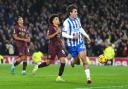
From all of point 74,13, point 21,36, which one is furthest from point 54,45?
point 21,36

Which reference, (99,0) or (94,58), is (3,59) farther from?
(99,0)

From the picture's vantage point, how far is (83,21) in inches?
1548

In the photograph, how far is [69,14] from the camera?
17625 mm

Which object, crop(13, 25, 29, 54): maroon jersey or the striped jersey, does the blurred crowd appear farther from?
the striped jersey

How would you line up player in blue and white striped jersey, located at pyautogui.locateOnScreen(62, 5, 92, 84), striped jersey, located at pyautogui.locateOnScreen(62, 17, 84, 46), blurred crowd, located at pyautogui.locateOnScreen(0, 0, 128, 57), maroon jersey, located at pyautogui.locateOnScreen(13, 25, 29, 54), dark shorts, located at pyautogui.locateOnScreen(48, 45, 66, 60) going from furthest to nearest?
blurred crowd, located at pyautogui.locateOnScreen(0, 0, 128, 57)
maroon jersey, located at pyautogui.locateOnScreen(13, 25, 29, 54)
dark shorts, located at pyautogui.locateOnScreen(48, 45, 66, 60)
striped jersey, located at pyautogui.locateOnScreen(62, 17, 84, 46)
player in blue and white striped jersey, located at pyautogui.locateOnScreen(62, 5, 92, 84)

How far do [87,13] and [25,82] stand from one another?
23203 mm

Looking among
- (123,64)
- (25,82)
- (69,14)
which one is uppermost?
(69,14)

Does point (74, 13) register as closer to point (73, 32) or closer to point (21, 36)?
point (73, 32)

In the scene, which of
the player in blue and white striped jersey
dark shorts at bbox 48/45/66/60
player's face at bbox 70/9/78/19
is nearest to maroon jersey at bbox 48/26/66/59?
dark shorts at bbox 48/45/66/60

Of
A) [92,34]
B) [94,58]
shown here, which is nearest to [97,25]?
[92,34]

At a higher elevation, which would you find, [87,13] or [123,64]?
[87,13]

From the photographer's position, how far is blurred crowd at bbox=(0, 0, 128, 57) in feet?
118

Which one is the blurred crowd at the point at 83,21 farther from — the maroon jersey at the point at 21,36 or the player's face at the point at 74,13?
the player's face at the point at 74,13

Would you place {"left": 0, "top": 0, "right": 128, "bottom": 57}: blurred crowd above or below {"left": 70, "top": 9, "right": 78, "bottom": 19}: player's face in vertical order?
below
